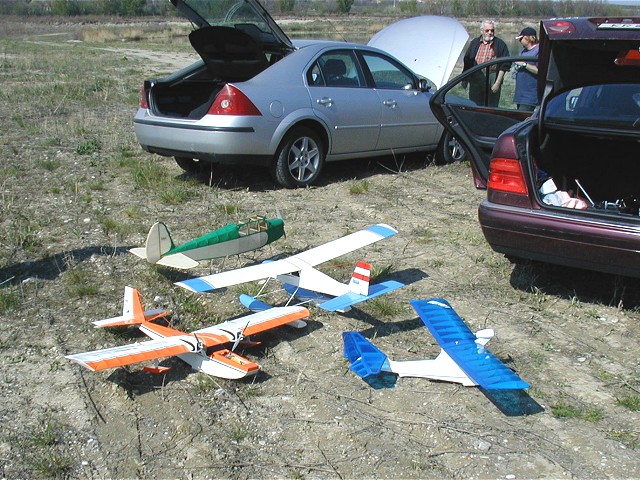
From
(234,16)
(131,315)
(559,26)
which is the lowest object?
(131,315)

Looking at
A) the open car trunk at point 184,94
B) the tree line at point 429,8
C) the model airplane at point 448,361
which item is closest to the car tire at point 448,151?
the open car trunk at point 184,94

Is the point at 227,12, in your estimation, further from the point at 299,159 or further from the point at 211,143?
the point at 299,159

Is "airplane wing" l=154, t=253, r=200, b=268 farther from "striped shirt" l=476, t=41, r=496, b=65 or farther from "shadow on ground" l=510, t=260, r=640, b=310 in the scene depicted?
"striped shirt" l=476, t=41, r=496, b=65

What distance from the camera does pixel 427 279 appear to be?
5395mm

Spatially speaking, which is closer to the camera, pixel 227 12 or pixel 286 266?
pixel 286 266

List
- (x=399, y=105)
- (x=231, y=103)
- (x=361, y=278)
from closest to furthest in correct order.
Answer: (x=361, y=278) → (x=231, y=103) → (x=399, y=105)

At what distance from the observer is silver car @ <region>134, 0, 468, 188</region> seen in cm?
715

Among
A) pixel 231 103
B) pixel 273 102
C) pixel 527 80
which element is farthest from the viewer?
pixel 527 80

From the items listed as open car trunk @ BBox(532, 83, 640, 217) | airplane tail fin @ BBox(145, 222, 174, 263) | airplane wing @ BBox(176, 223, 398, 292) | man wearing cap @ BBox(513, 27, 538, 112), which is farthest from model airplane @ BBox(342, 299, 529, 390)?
man wearing cap @ BBox(513, 27, 538, 112)

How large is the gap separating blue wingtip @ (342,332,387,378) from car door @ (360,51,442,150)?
181 inches

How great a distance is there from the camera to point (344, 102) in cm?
788

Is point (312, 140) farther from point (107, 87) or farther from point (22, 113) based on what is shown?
point (107, 87)

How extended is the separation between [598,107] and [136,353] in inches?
157

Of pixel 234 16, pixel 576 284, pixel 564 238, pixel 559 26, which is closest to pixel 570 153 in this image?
pixel 576 284
